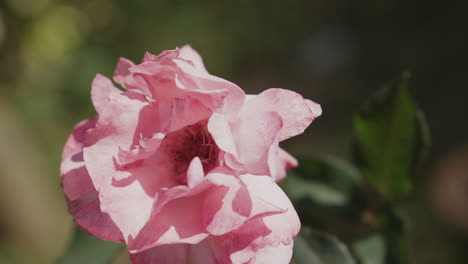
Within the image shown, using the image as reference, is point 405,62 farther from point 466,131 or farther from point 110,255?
point 110,255

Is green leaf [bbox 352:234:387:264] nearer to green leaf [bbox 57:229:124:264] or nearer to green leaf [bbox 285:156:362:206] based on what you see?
green leaf [bbox 285:156:362:206]

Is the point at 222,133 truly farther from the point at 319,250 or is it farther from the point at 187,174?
the point at 319,250

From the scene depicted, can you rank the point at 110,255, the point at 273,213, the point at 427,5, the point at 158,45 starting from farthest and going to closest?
the point at 427,5
the point at 158,45
the point at 110,255
the point at 273,213

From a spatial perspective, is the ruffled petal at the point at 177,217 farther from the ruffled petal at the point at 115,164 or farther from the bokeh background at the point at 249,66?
the bokeh background at the point at 249,66

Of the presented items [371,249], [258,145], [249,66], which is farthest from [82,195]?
[249,66]

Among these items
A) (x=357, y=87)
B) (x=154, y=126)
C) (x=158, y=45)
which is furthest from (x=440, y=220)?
(x=154, y=126)

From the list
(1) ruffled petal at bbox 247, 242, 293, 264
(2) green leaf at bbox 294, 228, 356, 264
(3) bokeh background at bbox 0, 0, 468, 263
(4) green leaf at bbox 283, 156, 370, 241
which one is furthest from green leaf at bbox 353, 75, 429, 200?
(3) bokeh background at bbox 0, 0, 468, 263

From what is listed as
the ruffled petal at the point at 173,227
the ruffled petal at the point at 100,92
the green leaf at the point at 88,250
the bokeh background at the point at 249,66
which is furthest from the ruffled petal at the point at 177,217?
the bokeh background at the point at 249,66
